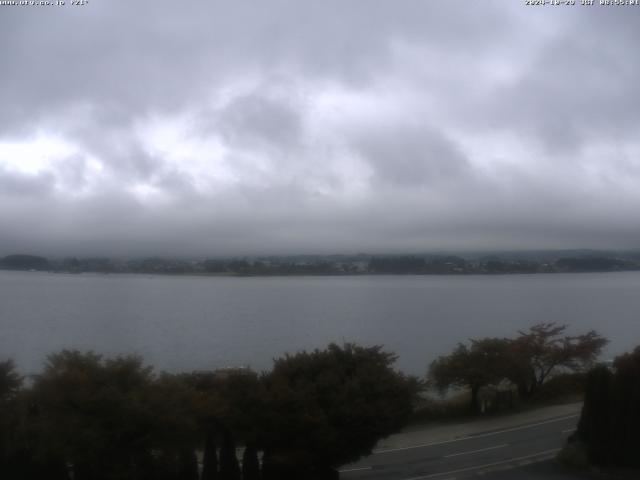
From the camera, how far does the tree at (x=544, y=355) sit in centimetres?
3309

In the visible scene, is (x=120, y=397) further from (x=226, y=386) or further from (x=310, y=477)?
(x=310, y=477)

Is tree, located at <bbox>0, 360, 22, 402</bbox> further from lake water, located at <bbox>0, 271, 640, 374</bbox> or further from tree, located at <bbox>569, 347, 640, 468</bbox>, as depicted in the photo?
lake water, located at <bbox>0, 271, 640, 374</bbox>

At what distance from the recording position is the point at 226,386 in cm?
1806

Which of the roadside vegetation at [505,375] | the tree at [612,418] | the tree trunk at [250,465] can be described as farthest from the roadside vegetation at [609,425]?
the roadside vegetation at [505,375]

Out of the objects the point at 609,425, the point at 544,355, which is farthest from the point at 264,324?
the point at 609,425

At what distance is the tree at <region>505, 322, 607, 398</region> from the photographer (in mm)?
33094

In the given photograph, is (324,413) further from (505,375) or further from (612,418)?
(505,375)

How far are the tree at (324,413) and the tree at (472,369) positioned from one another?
12629mm

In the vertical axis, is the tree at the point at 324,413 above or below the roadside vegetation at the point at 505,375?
above

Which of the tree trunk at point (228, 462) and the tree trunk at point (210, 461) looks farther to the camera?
the tree trunk at point (228, 462)

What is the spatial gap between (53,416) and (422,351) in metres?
35.7

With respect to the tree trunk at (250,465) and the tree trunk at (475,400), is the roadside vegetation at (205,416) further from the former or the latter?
the tree trunk at (475,400)

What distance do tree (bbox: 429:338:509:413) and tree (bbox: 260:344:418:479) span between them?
1263 centimetres

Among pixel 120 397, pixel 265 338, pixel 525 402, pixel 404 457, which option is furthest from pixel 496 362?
pixel 265 338
